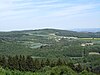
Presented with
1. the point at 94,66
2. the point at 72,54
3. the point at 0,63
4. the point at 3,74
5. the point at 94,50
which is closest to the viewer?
the point at 3,74

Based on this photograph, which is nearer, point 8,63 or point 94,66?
point 8,63

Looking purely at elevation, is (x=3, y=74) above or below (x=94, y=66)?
above

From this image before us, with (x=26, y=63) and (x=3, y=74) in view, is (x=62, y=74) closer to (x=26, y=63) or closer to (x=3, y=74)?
(x=3, y=74)

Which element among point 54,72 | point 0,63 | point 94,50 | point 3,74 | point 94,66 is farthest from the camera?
point 94,50

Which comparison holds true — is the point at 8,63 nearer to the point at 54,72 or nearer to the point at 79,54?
the point at 54,72

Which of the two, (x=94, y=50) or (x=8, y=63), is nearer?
(x=8, y=63)

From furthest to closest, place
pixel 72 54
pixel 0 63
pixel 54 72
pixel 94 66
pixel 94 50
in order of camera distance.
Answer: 1. pixel 94 50
2. pixel 72 54
3. pixel 94 66
4. pixel 0 63
5. pixel 54 72

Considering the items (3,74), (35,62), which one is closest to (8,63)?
(35,62)

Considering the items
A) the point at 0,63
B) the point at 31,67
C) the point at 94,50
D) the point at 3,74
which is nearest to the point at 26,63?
the point at 31,67

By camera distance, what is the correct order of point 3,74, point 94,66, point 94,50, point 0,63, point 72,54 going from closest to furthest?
point 3,74 → point 0,63 → point 94,66 → point 72,54 → point 94,50
